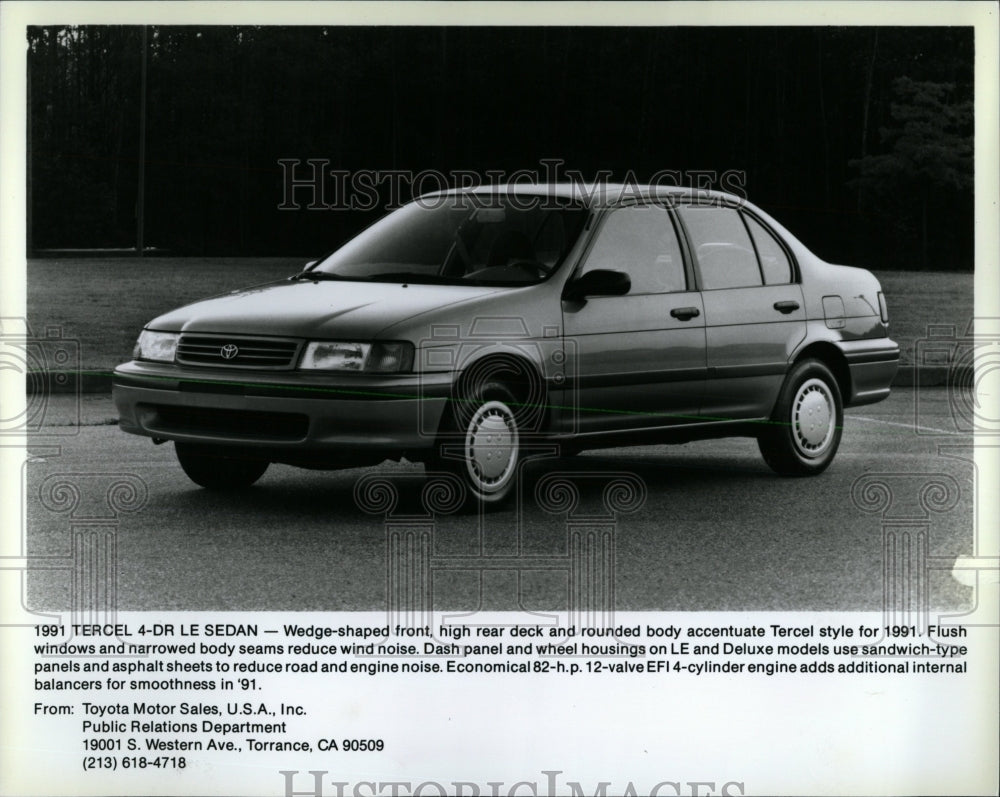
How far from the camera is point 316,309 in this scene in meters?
8.23

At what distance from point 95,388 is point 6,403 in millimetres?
5545

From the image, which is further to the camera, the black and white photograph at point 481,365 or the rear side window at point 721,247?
the rear side window at point 721,247

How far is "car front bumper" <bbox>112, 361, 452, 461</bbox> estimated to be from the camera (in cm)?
794

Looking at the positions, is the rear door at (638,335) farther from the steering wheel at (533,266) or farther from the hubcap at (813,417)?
the hubcap at (813,417)

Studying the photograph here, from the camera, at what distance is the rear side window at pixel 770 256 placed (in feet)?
30.9

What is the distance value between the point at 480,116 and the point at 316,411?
158 centimetres

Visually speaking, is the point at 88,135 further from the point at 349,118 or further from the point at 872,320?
the point at 872,320

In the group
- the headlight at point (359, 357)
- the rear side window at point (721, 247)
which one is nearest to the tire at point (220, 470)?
the headlight at point (359, 357)

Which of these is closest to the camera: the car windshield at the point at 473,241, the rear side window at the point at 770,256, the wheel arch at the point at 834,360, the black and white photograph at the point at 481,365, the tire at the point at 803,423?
the black and white photograph at the point at 481,365

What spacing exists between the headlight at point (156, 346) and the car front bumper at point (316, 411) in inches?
9.1

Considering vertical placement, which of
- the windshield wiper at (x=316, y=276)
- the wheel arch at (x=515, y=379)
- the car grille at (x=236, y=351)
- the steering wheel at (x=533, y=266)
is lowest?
the wheel arch at (x=515, y=379)

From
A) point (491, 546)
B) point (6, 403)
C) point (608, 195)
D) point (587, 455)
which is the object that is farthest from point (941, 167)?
point (6, 403)

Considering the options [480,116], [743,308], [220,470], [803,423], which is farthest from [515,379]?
[803,423]

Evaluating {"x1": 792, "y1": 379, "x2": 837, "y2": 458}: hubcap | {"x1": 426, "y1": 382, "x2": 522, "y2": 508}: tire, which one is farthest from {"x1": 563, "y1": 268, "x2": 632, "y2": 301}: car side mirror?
{"x1": 792, "y1": 379, "x2": 837, "y2": 458}: hubcap
